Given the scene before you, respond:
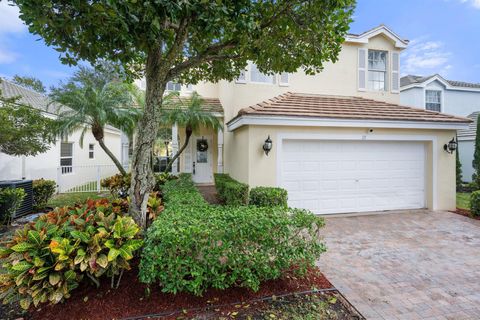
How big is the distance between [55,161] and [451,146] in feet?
54.2

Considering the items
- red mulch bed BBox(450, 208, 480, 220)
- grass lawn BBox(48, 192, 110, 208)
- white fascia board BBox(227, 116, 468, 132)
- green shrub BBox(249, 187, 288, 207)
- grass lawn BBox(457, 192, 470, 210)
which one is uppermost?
white fascia board BBox(227, 116, 468, 132)

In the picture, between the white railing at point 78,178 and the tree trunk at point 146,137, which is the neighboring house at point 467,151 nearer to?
the tree trunk at point 146,137

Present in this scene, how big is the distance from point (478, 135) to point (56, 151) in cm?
2153

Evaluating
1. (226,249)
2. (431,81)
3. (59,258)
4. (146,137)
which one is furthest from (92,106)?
(431,81)

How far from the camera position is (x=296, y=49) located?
181 inches

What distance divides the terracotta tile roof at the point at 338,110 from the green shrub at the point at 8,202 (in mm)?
6771

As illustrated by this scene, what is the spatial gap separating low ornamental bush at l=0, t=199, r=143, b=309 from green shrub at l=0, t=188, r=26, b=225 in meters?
4.55

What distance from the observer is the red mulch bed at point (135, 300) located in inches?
119

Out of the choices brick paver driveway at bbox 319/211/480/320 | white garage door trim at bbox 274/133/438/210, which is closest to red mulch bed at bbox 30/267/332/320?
brick paver driveway at bbox 319/211/480/320

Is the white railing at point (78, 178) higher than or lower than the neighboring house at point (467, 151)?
lower

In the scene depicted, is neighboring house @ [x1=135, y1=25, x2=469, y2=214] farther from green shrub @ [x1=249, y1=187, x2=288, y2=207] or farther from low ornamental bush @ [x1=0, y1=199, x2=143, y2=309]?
low ornamental bush @ [x1=0, y1=199, x2=143, y2=309]

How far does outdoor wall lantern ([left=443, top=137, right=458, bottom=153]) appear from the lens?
26.0ft

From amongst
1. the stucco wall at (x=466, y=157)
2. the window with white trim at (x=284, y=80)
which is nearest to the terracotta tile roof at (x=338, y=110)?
the window with white trim at (x=284, y=80)

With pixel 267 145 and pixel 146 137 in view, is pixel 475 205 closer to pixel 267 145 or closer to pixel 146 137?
pixel 267 145
